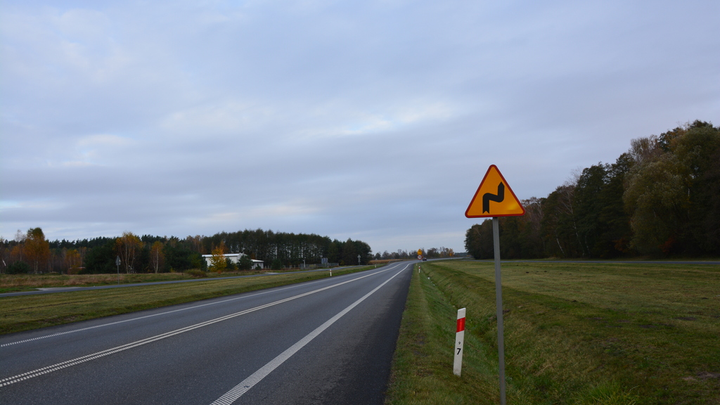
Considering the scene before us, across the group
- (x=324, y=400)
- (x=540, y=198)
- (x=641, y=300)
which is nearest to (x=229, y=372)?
(x=324, y=400)

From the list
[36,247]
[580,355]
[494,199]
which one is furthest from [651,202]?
[36,247]

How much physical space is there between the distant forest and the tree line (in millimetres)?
60881

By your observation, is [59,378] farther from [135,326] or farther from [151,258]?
[151,258]

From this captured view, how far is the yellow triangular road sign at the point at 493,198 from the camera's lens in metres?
5.25

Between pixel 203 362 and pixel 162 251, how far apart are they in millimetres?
105955

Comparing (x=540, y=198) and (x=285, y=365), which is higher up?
(x=540, y=198)

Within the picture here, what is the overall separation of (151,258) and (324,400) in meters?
108

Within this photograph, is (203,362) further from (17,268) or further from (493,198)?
(17,268)

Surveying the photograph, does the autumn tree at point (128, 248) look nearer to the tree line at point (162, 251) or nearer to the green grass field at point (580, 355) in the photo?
the tree line at point (162, 251)

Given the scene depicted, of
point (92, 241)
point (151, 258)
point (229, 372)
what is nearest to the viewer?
point (229, 372)

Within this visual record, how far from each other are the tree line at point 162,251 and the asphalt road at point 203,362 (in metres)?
67.0

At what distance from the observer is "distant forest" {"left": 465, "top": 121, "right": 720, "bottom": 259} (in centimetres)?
3759

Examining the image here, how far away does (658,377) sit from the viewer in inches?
216

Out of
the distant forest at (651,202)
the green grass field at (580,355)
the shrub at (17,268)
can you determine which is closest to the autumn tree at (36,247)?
the shrub at (17,268)
